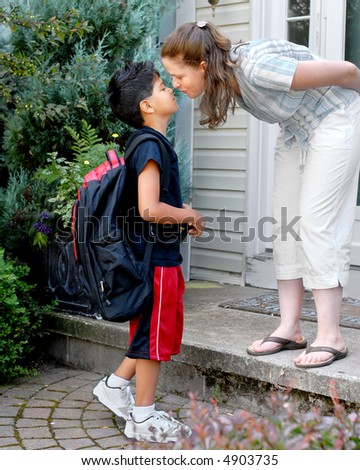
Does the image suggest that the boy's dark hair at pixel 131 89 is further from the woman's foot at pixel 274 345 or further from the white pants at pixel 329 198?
the woman's foot at pixel 274 345

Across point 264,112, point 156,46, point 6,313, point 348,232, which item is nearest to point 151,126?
point 264,112

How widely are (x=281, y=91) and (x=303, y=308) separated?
180 centimetres

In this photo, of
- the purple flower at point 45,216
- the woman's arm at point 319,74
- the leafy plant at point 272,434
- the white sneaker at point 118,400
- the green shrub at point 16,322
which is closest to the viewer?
the leafy plant at point 272,434

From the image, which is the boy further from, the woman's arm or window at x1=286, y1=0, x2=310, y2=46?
window at x1=286, y1=0, x2=310, y2=46

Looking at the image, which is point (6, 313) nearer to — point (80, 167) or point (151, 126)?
point (80, 167)

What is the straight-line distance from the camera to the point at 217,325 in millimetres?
3904

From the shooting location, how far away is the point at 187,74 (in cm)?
292

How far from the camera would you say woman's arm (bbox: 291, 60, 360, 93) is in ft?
9.25

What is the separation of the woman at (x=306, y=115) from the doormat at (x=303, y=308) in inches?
32.3

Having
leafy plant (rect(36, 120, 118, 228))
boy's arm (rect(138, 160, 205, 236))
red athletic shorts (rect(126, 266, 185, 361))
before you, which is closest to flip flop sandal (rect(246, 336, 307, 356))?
red athletic shorts (rect(126, 266, 185, 361))

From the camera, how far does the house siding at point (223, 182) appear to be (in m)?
5.12

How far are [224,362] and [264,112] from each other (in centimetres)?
121

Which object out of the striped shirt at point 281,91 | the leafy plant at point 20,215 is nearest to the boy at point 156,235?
the striped shirt at point 281,91

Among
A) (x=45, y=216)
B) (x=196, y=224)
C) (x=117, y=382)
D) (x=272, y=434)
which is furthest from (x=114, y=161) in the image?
(x=272, y=434)
